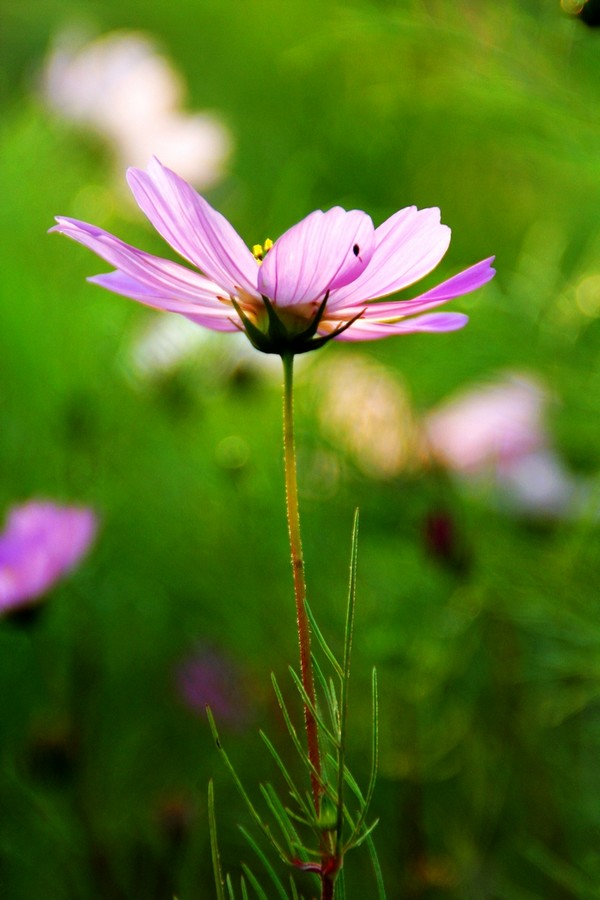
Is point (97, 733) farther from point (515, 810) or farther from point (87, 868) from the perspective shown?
point (515, 810)

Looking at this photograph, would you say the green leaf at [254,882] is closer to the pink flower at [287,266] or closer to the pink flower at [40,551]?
the pink flower at [287,266]

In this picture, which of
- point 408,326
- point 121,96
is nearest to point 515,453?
point 408,326

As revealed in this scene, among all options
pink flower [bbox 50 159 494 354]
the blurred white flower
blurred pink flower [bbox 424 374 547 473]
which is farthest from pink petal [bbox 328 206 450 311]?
the blurred white flower

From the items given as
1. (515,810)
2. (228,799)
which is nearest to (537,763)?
(515,810)

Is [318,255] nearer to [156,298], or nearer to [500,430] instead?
[156,298]

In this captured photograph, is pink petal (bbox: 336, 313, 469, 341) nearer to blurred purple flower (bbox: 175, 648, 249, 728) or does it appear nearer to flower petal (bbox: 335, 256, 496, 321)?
flower petal (bbox: 335, 256, 496, 321)

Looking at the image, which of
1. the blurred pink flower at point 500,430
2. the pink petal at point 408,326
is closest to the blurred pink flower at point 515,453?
the blurred pink flower at point 500,430
